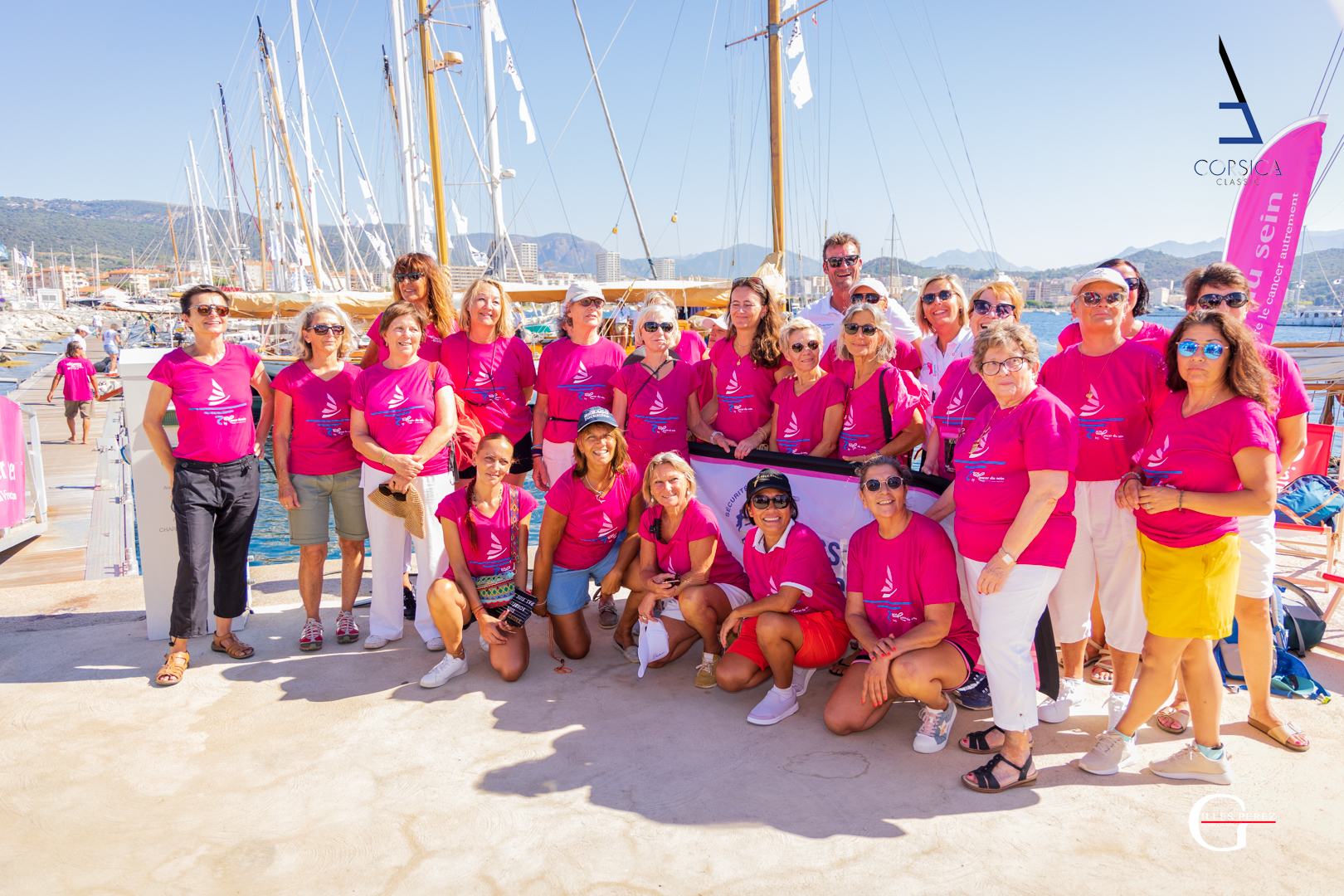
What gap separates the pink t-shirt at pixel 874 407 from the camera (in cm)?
390

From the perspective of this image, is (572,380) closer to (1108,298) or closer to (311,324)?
(311,324)

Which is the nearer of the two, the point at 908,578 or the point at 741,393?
the point at 908,578

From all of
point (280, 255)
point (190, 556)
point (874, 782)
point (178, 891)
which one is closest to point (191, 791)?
point (178, 891)

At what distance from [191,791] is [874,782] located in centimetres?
282

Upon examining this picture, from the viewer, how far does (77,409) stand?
46.8 ft

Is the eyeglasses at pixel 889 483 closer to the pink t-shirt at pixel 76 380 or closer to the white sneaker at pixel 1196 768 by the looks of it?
the white sneaker at pixel 1196 768

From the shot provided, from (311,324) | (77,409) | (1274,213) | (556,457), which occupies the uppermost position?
(1274,213)

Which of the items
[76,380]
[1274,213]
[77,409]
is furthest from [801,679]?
[77,409]

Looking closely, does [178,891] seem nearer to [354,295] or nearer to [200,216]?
[354,295]

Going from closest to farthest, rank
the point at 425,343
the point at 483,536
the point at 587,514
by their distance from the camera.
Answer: the point at 483,536, the point at 587,514, the point at 425,343

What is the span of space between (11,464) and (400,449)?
5187 mm

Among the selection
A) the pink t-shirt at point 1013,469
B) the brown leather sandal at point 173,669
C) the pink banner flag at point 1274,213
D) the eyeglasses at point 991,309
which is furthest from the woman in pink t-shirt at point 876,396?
the pink banner flag at point 1274,213

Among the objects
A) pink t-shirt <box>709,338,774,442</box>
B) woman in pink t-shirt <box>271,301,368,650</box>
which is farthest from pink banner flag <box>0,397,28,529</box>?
pink t-shirt <box>709,338,774,442</box>

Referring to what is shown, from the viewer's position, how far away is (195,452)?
409 centimetres
